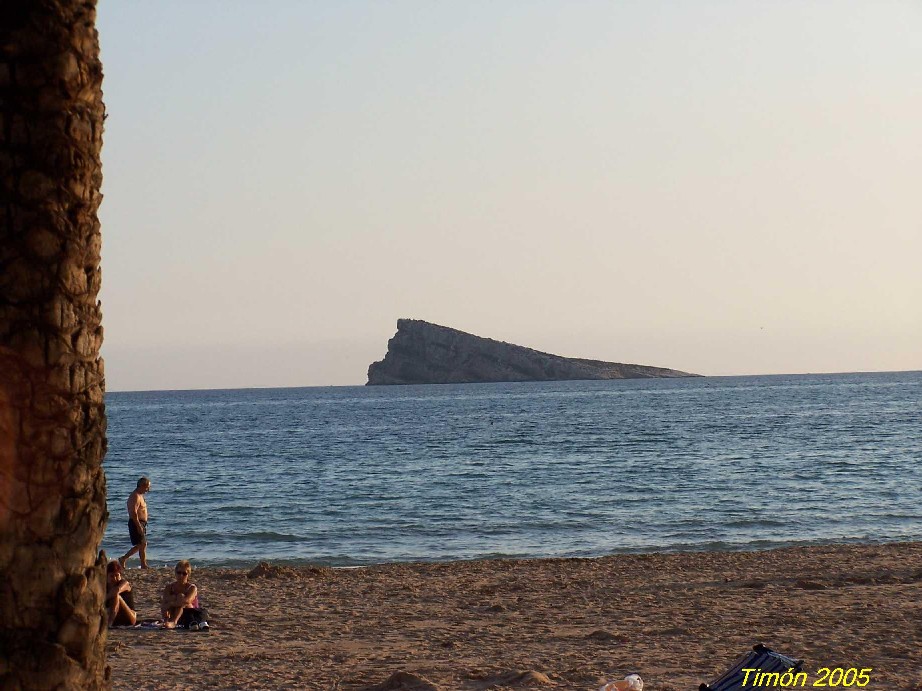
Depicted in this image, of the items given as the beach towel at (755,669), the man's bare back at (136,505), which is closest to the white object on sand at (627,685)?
the beach towel at (755,669)

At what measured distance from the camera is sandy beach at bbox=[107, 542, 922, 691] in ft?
28.1

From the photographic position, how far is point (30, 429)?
3730mm

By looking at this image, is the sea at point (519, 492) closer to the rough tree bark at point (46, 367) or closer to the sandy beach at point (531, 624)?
the sandy beach at point (531, 624)

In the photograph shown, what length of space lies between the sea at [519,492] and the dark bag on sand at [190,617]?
294 inches

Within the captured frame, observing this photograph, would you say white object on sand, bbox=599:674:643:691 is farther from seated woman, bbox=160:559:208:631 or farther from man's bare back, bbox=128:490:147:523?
man's bare back, bbox=128:490:147:523

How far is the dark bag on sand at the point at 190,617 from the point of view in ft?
36.5

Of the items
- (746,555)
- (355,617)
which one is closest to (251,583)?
(355,617)

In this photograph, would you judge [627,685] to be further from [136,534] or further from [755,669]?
[136,534]

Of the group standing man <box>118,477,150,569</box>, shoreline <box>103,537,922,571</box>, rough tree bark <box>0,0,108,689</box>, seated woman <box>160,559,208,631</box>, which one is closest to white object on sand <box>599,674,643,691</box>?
rough tree bark <box>0,0,108,689</box>

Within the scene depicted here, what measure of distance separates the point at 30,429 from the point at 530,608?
9.11 meters

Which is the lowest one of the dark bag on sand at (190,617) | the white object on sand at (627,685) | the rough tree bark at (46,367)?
the dark bag on sand at (190,617)

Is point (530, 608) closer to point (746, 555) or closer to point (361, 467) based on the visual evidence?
point (746, 555)

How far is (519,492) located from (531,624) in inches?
742

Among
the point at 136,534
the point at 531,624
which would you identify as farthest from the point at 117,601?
the point at 136,534
